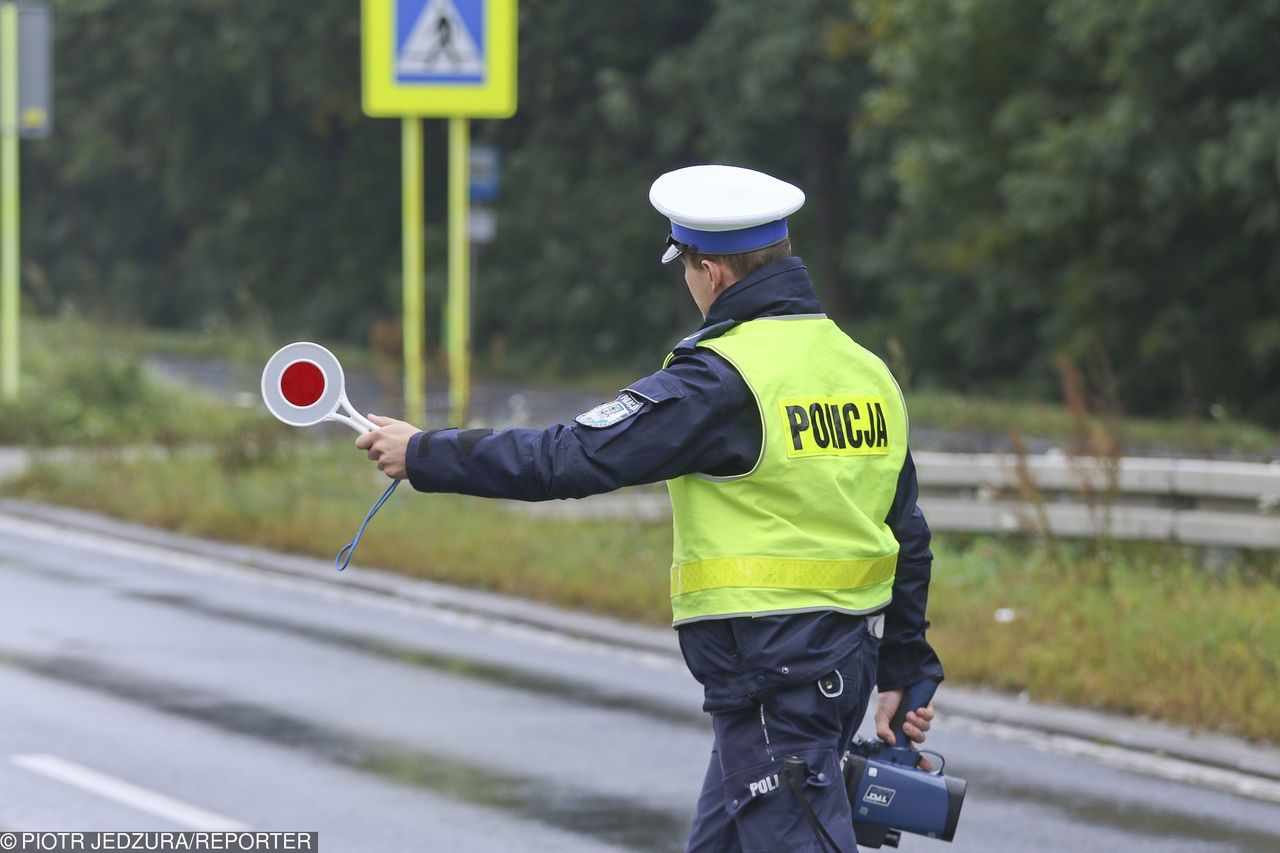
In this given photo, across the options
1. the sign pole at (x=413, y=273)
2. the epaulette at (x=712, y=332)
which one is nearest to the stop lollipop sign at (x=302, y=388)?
the epaulette at (x=712, y=332)

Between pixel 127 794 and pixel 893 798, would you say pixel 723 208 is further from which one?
pixel 127 794

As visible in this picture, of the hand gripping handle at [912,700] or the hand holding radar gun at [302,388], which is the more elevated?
the hand holding radar gun at [302,388]

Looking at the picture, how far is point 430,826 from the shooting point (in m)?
6.86

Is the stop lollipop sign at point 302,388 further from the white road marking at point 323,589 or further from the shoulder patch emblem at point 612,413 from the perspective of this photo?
the white road marking at point 323,589

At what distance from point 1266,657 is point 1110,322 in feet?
67.5

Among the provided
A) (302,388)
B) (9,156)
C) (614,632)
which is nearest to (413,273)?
(9,156)

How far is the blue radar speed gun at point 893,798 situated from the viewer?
4492mm

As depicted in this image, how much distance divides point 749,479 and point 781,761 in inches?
20.9

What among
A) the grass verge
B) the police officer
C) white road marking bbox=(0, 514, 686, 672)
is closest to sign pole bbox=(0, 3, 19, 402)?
the grass verge

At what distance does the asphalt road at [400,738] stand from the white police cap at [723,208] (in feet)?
9.60

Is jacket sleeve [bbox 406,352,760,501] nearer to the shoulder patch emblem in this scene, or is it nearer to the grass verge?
the shoulder patch emblem

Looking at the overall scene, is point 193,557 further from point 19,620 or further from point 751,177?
point 751,177

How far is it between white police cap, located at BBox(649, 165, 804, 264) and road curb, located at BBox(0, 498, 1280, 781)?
14.3 feet

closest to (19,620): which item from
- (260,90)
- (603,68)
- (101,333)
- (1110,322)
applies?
(101,333)
